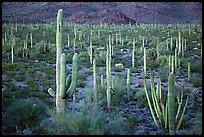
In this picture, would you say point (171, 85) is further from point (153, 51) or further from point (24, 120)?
point (153, 51)

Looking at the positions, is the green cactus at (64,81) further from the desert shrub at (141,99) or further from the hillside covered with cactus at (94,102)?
the desert shrub at (141,99)

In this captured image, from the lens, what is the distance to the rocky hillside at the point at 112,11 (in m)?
91.6

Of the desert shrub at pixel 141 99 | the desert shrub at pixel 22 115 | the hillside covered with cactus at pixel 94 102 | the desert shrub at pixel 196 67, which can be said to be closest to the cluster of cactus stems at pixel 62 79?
the hillside covered with cactus at pixel 94 102

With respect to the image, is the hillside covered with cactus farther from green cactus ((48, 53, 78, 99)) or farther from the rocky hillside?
the rocky hillside

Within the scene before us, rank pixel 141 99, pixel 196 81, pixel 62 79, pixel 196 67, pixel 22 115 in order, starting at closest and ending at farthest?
pixel 62 79 < pixel 22 115 < pixel 141 99 < pixel 196 81 < pixel 196 67

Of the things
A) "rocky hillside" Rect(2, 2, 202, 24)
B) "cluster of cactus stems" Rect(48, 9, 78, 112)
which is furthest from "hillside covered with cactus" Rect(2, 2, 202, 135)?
"rocky hillside" Rect(2, 2, 202, 24)

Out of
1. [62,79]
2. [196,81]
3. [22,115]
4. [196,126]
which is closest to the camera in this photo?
[196,126]

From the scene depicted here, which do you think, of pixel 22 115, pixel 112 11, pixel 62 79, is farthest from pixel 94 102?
pixel 112 11

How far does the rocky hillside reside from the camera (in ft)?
300

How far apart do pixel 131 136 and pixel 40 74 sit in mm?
7643

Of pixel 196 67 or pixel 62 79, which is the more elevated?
pixel 62 79

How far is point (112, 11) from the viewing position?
9325cm

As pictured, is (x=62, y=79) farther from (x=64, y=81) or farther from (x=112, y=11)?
(x=112, y=11)

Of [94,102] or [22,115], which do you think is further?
[94,102]
